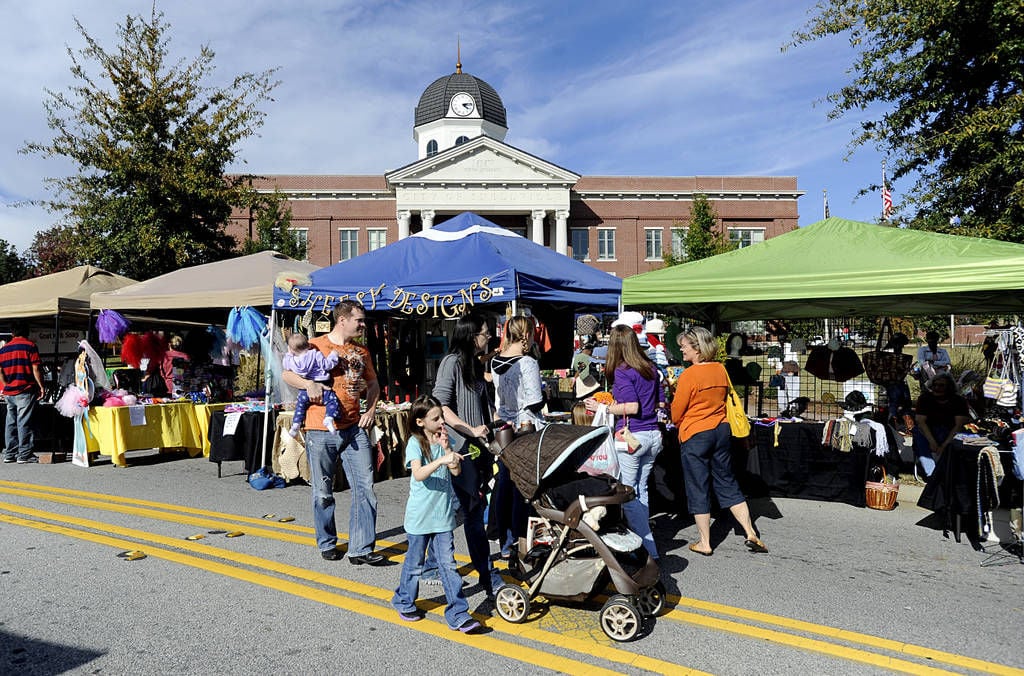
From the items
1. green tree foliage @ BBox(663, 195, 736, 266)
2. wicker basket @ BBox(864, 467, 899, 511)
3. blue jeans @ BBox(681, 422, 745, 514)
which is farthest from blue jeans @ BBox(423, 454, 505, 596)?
green tree foliage @ BBox(663, 195, 736, 266)

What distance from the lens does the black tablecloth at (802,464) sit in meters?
7.39

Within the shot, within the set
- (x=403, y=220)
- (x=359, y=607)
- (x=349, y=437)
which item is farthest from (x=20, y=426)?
(x=403, y=220)

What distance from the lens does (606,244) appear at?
5112cm

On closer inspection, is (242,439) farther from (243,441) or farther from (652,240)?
(652,240)

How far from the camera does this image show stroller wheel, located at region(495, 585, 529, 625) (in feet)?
13.5

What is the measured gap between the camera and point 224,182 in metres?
19.8

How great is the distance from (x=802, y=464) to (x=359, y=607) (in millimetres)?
5541

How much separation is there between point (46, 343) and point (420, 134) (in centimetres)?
4543

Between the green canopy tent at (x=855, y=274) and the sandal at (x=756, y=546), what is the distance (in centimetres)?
239

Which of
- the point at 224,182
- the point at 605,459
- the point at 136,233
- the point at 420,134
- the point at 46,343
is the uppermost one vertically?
the point at 420,134

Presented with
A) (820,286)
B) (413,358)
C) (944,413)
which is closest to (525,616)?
(820,286)

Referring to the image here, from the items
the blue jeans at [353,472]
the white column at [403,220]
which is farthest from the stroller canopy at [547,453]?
the white column at [403,220]

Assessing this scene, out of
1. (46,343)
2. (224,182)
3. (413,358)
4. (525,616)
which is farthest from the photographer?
(224,182)

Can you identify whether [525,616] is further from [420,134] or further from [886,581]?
[420,134]
